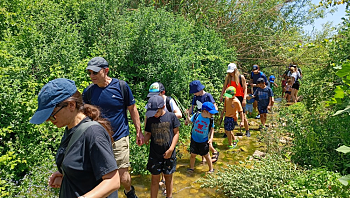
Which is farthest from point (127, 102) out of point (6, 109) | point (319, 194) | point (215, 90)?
point (215, 90)

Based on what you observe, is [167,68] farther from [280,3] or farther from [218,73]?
[280,3]

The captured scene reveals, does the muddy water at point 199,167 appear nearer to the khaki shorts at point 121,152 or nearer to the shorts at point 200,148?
the shorts at point 200,148

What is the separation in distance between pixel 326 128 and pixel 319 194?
2224mm

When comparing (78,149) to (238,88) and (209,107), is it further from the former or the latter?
(238,88)

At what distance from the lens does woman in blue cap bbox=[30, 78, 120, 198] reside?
1.68m

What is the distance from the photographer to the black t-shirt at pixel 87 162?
1.68 m

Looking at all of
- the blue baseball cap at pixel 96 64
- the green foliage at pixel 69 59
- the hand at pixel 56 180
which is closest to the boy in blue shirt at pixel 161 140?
the blue baseball cap at pixel 96 64

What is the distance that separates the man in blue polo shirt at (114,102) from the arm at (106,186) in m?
1.82

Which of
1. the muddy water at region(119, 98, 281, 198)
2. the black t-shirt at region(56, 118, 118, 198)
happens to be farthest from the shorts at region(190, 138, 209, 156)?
the black t-shirt at region(56, 118, 118, 198)

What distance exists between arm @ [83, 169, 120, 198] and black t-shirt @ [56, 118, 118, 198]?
37mm

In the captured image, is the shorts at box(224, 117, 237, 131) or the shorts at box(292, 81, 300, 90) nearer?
the shorts at box(224, 117, 237, 131)

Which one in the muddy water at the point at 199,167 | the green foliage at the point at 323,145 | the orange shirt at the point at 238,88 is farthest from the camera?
the orange shirt at the point at 238,88

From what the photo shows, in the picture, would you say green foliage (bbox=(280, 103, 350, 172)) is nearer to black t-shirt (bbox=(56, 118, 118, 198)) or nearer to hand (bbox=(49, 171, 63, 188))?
black t-shirt (bbox=(56, 118, 118, 198))

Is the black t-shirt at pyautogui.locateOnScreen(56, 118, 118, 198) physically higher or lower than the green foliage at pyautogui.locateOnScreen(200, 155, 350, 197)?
higher
